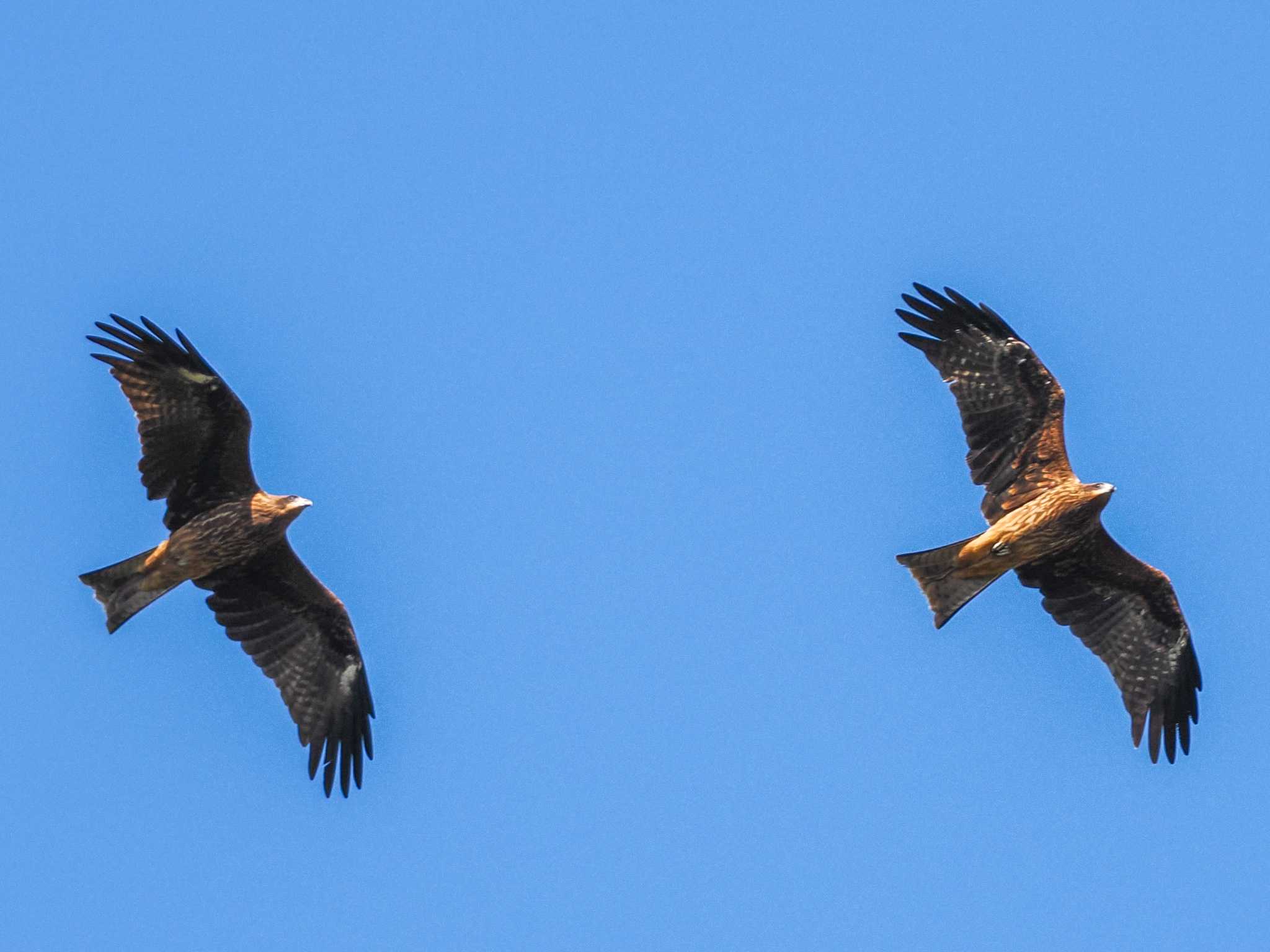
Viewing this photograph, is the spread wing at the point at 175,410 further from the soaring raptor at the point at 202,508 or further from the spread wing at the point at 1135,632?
the spread wing at the point at 1135,632

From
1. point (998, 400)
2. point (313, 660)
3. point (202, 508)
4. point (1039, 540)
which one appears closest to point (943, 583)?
point (1039, 540)

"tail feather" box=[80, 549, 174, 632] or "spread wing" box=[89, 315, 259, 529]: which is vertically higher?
"spread wing" box=[89, 315, 259, 529]

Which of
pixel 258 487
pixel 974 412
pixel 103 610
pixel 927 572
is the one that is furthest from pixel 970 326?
pixel 103 610

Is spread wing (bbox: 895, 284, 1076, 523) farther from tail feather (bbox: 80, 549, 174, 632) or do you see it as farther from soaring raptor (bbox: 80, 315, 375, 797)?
tail feather (bbox: 80, 549, 174, 632)

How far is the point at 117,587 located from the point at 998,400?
7634 millimetres

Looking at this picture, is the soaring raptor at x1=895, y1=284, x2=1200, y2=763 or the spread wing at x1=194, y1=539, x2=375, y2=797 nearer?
A: the soaring raptor at x1=895, y1=284, x2=1200, y2=763

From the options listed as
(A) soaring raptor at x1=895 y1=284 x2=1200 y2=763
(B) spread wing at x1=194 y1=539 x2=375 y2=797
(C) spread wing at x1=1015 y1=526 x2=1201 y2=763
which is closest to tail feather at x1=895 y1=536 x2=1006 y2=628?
(A) soaring raptor at x1=895 y1=284 x2=1200 y2=763

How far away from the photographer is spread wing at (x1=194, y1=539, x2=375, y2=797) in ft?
61.9

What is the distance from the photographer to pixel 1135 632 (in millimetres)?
18891

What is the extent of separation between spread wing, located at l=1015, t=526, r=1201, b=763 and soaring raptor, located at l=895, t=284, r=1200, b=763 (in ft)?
0.04

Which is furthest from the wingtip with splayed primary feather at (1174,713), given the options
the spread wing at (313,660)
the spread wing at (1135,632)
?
the spread wing at (313,660)

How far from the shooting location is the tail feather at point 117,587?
17828mm

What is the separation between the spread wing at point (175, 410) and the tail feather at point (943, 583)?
5820 millimetres

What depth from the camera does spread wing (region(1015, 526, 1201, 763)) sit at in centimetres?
1866
